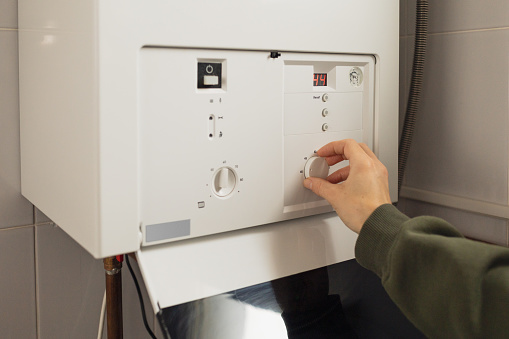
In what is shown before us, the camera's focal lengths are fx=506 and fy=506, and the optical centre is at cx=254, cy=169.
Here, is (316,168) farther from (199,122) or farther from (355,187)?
(199,122)

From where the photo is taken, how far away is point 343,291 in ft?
2.37

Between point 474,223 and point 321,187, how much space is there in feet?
1.26

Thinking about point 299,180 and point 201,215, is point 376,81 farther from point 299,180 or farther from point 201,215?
point 201,215

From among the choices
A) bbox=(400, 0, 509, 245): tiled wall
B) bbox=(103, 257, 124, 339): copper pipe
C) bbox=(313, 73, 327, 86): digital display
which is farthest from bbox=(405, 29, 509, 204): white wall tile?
bbox=(103, 257, 124, 339): copper pipe

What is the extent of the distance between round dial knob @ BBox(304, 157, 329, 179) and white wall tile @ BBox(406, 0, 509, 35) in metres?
0.41

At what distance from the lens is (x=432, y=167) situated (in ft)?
3.26

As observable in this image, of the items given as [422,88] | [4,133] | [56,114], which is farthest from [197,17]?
[422,88]

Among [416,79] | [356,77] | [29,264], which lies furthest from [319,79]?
[29,264]

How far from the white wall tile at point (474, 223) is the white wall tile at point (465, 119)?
4 cm

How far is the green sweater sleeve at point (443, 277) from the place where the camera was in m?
0.53

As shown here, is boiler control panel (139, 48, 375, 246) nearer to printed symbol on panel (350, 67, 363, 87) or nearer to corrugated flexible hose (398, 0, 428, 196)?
printed symbol on panel (350, 67, 363, 87)

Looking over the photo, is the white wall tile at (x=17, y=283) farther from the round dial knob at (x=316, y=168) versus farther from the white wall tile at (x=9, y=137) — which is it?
the round dial knob at (x=316, y=168)

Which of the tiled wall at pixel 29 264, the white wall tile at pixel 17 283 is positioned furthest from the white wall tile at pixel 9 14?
the white wall tile at pixel 17 283

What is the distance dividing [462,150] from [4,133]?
802 mm
